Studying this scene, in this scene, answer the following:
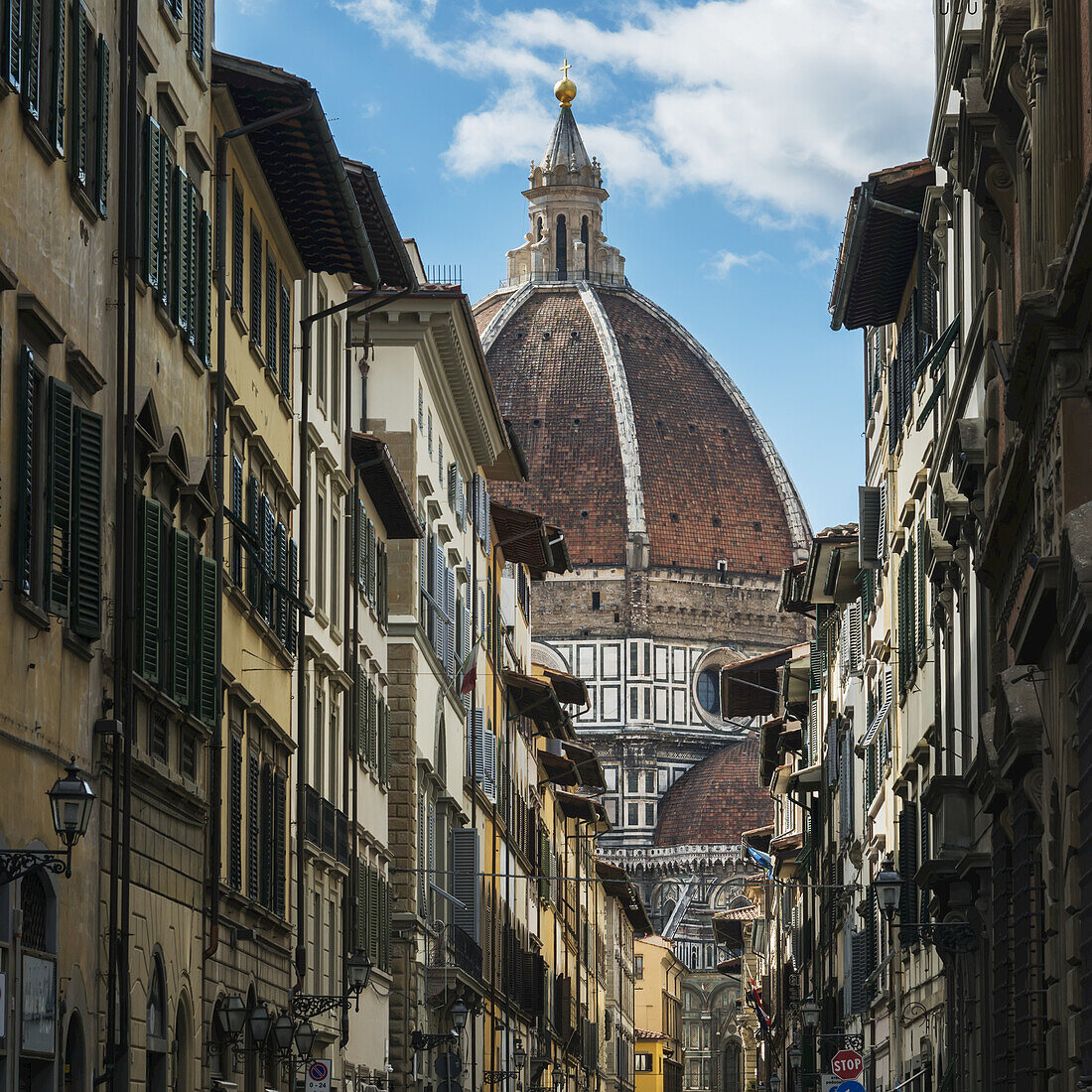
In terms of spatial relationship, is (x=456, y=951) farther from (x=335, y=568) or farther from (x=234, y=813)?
(x=234, y=813)

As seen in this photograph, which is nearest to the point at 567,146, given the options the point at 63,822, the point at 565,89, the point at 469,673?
the point at 565,89

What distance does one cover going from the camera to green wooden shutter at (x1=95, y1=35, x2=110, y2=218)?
16734 mm

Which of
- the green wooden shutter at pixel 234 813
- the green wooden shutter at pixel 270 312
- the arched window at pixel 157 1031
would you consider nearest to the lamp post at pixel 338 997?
the green wooden shutter at pixel 234 813

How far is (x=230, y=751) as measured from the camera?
22.7 m

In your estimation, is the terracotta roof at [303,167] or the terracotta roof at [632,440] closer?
the terracotta roof at [303,167]

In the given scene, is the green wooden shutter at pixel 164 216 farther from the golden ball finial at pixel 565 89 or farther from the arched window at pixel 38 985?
the golden ball finial at pixel 565 89

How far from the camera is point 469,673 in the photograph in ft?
146

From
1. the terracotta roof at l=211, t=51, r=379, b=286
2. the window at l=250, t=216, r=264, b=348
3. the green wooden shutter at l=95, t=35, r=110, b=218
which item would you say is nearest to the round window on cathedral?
the terracotta roof at l=211, t=51, r=379, b=286

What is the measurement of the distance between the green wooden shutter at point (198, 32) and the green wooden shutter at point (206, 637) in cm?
425

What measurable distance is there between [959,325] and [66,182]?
11012 mm

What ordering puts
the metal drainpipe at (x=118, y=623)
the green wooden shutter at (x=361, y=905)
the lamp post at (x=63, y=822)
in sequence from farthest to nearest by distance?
the green wooden shutter at (x=361, y=905)
the metal drainpipe at (x=118, y=623)
the lamp post at (x=63, y=822)

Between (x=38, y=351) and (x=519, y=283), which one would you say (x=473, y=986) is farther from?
(x=519, y=283)

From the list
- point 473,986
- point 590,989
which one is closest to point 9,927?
point 473,986

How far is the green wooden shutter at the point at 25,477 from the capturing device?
47.0ft
